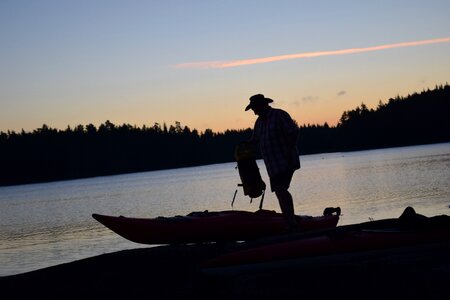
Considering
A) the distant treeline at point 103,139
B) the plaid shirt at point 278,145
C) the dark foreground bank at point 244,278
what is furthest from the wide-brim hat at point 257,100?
the distant treeline at point 103,139

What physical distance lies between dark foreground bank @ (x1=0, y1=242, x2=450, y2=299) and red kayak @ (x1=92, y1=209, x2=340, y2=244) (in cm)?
202

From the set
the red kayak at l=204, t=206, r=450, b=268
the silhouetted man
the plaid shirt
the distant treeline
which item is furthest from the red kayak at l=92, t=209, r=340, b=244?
the distant treeline

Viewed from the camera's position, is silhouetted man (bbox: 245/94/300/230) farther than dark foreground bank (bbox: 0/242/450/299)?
Yes

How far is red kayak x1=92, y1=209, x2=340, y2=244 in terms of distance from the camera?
11.5 m

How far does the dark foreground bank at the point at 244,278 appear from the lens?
5.94 m

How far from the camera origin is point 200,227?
1141cm

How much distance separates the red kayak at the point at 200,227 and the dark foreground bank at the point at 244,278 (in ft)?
6.63

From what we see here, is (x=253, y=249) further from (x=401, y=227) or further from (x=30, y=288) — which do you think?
(x=30, y=288)

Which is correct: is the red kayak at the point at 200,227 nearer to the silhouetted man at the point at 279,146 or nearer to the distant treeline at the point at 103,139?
the silhouetted man at the point at 279,146

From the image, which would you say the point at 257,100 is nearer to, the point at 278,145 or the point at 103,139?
the point at 278,145

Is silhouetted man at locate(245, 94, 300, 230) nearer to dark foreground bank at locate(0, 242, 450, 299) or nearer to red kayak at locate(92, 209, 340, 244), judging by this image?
→ dark foreground bank at locate(0, 242, 450, 299)

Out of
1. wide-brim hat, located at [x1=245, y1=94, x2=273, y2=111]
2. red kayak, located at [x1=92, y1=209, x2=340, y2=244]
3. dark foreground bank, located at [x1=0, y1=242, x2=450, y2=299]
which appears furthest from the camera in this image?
red kayak, located at [x1=92, y1=209, x2=340, y2=244]

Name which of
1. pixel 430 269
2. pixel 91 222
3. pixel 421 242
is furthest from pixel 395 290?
pixel 91 222

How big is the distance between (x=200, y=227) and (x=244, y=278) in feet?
15.9
